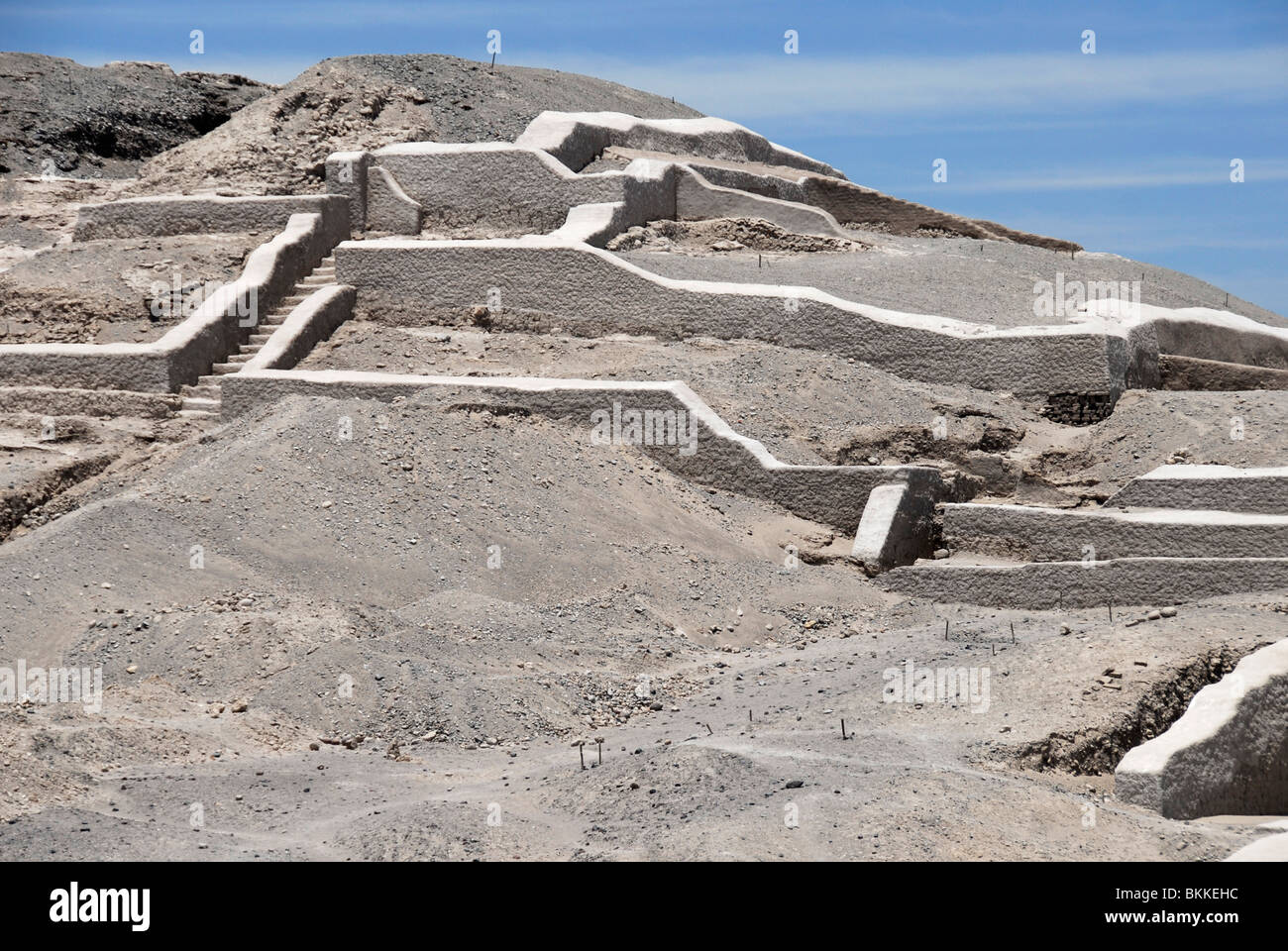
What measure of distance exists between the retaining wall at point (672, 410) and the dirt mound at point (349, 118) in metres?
5.91

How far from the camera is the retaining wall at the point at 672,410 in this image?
1240 cm

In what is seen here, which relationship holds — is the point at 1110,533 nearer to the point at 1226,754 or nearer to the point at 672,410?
the point at 672,410

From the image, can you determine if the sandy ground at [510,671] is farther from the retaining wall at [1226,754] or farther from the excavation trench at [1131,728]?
the retaining wall at [1226,754]

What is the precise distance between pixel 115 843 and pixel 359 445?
5.84 meters

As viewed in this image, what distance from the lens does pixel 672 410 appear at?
1297 cm

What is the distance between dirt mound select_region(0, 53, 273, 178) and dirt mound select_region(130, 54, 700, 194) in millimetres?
3459

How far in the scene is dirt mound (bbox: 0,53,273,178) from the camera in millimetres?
23234

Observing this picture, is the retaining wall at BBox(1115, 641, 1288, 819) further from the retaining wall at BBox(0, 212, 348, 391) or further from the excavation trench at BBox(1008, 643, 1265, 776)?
the retaining wall at BBox(0, 212, 348, 391)

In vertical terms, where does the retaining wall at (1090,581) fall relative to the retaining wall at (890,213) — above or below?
below

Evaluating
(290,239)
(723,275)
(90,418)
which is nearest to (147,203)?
(290,239)

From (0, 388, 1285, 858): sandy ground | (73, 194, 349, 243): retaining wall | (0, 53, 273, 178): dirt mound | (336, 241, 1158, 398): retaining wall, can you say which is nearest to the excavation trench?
(0, 388, 1285, 858): sandy ground

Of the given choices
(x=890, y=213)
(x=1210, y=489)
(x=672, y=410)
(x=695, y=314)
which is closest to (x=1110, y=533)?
(x=1210, y=489)

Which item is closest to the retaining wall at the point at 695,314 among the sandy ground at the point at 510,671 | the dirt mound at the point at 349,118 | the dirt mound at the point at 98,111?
the sandy ground at the point at 510,671

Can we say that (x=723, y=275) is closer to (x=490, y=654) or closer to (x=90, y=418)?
(x=90, y=418)
